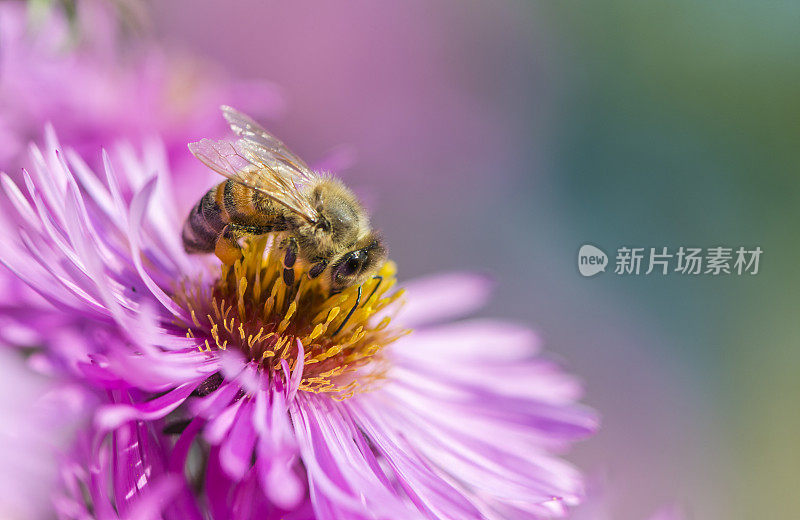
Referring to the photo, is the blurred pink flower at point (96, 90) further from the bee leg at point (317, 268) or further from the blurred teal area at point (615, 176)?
the blurred teal area at point (615, 176)

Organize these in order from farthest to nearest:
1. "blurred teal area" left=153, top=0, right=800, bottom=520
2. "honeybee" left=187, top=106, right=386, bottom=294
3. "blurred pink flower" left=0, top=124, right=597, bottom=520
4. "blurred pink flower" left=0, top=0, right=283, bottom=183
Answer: "blurred teal area" left=153, top=0, right=800, bottom=520 < "blurred pink flower" left=0, top=0, right=283, bottom=183 < "honeybee" left=187, top=106, right=386, bottom=294 < "blurred pink flower" left=0, top=124, right=597, bottom=520

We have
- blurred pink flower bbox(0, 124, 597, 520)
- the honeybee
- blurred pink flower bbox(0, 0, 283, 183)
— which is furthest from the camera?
blurred pink flower bbox(0, 0, 283, 183)

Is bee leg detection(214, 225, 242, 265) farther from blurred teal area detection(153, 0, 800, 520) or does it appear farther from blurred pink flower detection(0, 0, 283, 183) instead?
blurred teal area detection(153, 0, 800, 520)

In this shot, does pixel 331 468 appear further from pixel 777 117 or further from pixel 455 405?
pixel 777 117

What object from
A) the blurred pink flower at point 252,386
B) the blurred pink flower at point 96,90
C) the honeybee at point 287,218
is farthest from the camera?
the blurred pink flower at point 96,90

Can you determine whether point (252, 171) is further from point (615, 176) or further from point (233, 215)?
point (615, 176)

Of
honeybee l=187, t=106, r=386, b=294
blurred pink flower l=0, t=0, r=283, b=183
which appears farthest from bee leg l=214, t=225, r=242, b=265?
blurred pink flower l=0, t=0, r=283, b=183

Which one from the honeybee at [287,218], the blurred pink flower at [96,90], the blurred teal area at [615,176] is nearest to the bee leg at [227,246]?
the honeybee at [287,218]

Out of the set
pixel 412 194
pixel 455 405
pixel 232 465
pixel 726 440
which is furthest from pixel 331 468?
pixel 726 440
